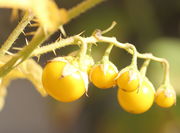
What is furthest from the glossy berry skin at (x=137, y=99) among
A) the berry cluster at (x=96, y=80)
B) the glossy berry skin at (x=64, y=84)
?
the glossy berry skin at (x=64, y=84)

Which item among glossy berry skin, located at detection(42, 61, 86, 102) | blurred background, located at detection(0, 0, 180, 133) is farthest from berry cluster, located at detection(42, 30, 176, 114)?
blurred background, located at detection(0, 0, 180, 133)

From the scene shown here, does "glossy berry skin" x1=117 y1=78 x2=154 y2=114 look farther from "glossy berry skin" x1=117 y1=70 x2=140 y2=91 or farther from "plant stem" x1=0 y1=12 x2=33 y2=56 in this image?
"plant stem" x1=0 y1=12 x2=33 y2=56

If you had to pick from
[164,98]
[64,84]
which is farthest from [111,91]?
[64,84]

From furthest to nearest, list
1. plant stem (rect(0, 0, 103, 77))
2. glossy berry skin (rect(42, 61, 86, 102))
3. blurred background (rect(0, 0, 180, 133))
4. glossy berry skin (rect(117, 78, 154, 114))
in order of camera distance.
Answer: blurred background (rect(0, 0, 180, 133))
glossy berry skin (rect(117, 78, 154, 114))
glossy berry skin (rect(42, 61, 86, 102))
plant stem (rect(0, 0, 103, 77))

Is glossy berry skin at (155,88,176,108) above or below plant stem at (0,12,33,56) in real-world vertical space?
below

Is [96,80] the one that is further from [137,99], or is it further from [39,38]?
[39,38]

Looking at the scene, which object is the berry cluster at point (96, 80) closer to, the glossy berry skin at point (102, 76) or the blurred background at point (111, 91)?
the glossy berry skin at point (102, 76)

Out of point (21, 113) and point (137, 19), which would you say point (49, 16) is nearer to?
point (137, 19)

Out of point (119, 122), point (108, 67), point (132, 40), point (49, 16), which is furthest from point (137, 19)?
point (49, 16)

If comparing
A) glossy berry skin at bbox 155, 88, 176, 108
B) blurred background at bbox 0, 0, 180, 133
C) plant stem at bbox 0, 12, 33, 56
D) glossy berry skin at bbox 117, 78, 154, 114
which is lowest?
blurred background at bbox 0, 0, 180, 133
